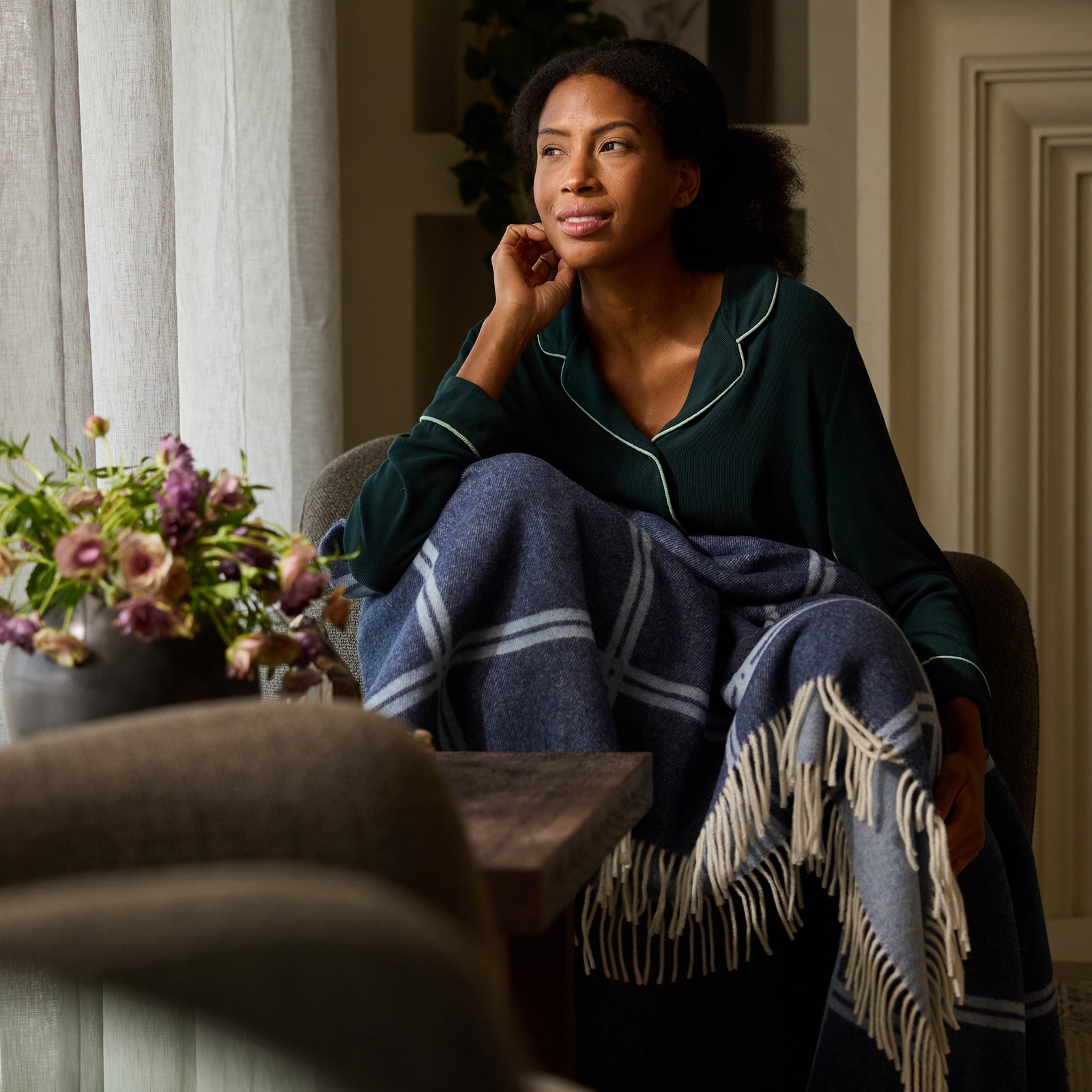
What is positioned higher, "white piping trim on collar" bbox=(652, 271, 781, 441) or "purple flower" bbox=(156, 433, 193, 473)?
"white piping trim on collar" bbox=(652, 271, 781, 441)

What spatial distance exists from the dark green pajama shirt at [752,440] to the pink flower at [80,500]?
43 centimetres

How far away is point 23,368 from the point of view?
1.20 m

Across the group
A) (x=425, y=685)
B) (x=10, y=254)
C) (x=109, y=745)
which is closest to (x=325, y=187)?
(x=10, y=254)

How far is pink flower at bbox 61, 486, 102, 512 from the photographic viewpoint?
86 centimetres

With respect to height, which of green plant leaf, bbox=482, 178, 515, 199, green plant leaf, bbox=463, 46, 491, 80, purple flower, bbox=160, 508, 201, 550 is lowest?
purple flower, bbox=160, 508, 201, 550

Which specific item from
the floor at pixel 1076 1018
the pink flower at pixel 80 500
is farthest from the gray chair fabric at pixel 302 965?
the floor at pixel 1076 1018

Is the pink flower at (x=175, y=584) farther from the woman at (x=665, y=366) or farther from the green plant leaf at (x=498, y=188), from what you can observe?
the green plant leaf at (x=498, y=188)

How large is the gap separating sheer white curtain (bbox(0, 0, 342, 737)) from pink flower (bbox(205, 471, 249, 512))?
41cm

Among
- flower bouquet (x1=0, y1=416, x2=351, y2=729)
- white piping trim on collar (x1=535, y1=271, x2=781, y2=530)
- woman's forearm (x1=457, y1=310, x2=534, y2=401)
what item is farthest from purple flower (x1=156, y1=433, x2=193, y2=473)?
white piping trim on collar (x1=535, y1=271, x2=781, y2=530)

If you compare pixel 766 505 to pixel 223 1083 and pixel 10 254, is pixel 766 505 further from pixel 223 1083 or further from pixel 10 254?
pixel 223 1083

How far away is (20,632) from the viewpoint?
79 centimetres

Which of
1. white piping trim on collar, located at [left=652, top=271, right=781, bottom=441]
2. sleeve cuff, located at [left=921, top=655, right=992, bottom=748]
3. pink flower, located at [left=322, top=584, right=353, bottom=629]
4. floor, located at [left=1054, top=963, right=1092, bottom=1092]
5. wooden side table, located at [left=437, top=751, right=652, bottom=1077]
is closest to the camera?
wooden side table, located at [left=437, top=751, right=652, bottom=1077]

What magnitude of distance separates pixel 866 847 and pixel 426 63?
82.2 inches

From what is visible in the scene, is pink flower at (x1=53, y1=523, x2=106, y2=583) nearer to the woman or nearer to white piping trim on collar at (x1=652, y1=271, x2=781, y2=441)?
the woman
